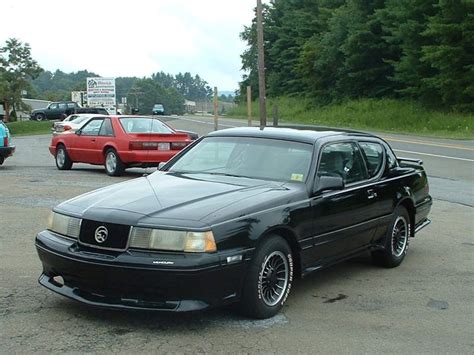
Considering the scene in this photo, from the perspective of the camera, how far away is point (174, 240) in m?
4.38

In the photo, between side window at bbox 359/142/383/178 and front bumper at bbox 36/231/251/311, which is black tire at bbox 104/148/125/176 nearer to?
side window at bbox 359/142/383/178

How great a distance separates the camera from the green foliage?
34625 millimetres

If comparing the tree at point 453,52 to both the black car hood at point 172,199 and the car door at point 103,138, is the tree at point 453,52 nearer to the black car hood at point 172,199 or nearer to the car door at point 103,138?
the car door at point 103,138

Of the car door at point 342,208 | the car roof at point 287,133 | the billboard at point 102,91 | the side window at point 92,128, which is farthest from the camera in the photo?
the billboard at point 102,91

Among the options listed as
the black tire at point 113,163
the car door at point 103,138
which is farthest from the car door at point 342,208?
the car door at point 103,138

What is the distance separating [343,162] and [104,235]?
2645 millimetres

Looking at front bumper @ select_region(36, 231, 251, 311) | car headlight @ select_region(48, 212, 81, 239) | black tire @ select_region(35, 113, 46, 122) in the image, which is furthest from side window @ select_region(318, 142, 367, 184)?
black tire @ select_region(35, 113, 46, 122)

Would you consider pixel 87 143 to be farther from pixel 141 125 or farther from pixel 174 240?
pixel 174 240

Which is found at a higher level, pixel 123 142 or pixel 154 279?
pixel 123 142

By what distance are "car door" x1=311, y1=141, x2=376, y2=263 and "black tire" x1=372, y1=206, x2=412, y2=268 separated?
411 millimetres

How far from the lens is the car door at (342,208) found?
5465mm

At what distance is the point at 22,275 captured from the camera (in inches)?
234

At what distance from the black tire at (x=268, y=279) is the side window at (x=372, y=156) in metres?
1.89

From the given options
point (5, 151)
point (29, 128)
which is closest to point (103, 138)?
point (5, 151)
